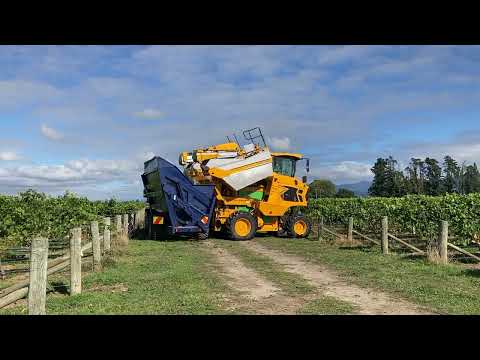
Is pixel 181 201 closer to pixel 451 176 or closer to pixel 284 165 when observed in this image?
pixel 284 165

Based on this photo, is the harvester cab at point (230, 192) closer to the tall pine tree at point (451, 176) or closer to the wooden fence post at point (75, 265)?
the wooden fence post at point (75, 265)

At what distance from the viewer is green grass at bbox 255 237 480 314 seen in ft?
25.8

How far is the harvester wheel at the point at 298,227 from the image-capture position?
67.8 ft

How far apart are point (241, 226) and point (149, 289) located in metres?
10.8

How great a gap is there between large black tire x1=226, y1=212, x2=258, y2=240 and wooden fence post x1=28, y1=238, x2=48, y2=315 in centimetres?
1287

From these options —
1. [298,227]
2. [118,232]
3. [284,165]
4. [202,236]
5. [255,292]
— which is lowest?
[255,292]

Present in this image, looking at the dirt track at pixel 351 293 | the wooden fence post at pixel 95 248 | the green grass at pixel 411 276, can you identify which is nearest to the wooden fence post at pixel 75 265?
the wooden fence post at pixel 95 248

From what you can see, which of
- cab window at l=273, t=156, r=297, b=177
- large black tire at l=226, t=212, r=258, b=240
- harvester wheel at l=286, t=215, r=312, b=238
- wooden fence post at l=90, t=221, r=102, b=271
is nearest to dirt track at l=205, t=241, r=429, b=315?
wooden fence post at l=90, t=221, r=102, b=271

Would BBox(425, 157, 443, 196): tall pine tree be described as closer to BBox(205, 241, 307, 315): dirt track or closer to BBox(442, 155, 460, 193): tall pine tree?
BBox(442, 155, 460, 193): tall pine tree

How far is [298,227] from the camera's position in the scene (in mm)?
20781

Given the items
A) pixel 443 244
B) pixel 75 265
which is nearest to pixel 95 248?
pixel 75 265

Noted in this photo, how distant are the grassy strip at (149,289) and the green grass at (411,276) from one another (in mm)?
3276
